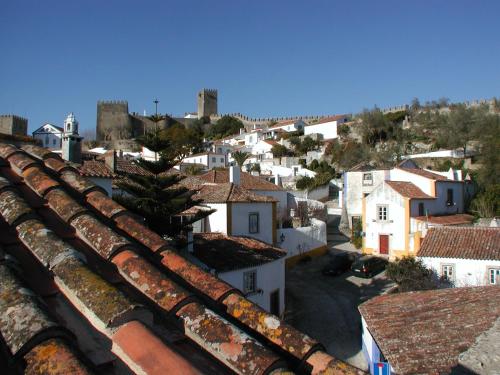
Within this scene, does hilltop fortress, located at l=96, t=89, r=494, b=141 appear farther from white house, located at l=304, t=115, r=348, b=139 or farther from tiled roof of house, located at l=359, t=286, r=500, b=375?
tiled roof of house, located at l=359, t=286, r=500, b=375

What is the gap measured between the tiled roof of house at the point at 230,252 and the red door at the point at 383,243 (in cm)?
1245

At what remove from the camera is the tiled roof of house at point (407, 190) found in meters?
28.2

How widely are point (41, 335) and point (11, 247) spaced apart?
59.6 inches

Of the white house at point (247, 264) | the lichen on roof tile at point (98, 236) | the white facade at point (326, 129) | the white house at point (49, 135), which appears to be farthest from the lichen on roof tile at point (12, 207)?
the white house at point (49, 135)

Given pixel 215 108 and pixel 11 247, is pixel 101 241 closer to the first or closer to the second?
pixel 11 247

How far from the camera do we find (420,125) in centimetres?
6494

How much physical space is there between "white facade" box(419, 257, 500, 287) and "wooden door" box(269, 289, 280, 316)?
7986 mm

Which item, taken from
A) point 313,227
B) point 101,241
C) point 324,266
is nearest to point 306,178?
point 313,227

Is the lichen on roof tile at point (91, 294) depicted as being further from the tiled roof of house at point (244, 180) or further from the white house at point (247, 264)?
the tiled roof of house at point (244, 180)

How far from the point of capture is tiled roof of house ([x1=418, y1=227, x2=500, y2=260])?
65.5ft

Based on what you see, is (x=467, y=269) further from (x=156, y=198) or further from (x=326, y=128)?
(x=326, y=128)

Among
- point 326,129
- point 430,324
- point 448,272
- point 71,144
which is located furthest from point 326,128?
point 430,324

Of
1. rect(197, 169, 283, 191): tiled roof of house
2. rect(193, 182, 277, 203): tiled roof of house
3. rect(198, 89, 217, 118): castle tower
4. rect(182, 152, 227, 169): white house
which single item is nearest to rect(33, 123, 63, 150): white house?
rect(182, 152, 227, 169): white house

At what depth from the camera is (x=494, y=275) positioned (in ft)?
63.0
